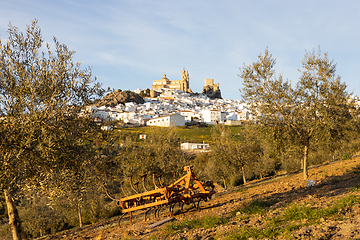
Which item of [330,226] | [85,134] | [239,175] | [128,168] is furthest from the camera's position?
[239,175]

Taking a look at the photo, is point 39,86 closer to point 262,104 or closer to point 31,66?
point 31,66

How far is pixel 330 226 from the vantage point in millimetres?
6004

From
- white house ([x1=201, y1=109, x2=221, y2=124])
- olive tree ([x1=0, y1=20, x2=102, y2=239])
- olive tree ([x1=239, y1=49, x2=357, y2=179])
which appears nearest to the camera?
olive tree ([x1=0, y1=20, x2=102, y2=239])

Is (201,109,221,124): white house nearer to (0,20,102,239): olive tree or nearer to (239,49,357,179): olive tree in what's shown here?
(239,49,357,179): olive tree

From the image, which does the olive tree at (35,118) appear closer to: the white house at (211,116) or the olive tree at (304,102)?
the olive tree at (304,102)

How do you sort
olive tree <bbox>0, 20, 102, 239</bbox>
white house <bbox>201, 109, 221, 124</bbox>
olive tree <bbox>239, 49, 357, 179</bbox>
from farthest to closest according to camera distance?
1. white house <bbox>201, 109, 221, 124</bbox>
2. olive tree <bbox>239, 49, 357, 179</bbox>
3. olive tree <bbox>0, 20, 102, 239</bbox>

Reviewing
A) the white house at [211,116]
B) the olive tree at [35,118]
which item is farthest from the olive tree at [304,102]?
the white house at [211,116]

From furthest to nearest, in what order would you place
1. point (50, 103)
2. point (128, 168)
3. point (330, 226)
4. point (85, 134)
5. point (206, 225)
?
point (128, 168) < point (85, 134) < point (50, 103) < point (206, 225) < point (330, 226)

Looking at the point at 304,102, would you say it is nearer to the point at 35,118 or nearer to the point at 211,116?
the point at 35,118

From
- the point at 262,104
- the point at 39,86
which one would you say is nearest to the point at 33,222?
the point at 39,86

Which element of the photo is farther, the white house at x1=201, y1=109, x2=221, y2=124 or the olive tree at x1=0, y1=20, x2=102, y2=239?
the white house at x1=201, y1=109, x2=221, y2=124

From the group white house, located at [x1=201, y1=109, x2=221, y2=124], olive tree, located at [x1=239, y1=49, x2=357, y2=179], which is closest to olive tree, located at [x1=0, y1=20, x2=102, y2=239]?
olive tree, located at [x1=239, y1=49, x2=357, y2=179]

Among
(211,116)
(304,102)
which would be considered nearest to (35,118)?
(304,102)

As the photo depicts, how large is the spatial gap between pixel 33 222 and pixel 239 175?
2501cm
